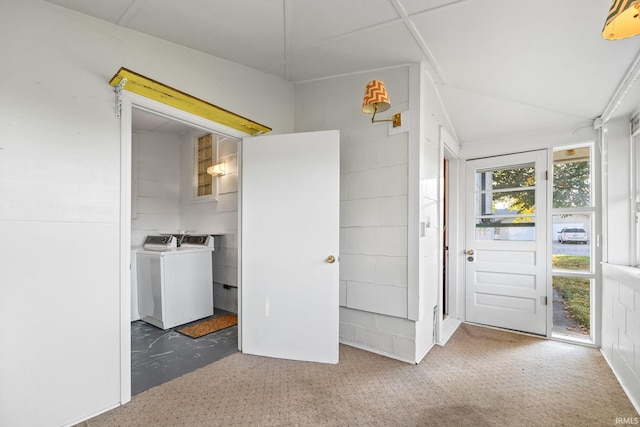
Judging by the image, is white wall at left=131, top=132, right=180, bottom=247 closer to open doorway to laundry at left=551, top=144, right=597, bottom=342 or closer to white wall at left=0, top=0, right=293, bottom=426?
white wall at left=0, top=0, right=293, bottom=426

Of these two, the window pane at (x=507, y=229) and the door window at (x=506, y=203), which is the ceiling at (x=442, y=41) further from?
the window pane at (x=507, y=229)

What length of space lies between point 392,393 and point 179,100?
2565 millimetres

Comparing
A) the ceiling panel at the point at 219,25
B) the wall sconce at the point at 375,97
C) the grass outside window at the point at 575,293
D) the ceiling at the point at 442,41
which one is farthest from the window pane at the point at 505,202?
the ceiling panel at the point at 219,25

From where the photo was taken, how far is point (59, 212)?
167cm

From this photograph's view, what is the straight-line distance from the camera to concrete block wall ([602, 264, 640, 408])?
6.30 ft

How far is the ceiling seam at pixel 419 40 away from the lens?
5.98ft

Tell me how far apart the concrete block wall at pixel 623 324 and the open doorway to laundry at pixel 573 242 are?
0.92ft

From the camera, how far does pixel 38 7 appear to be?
1.61 meters

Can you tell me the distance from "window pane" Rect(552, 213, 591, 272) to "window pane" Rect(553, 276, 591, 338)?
24 cm

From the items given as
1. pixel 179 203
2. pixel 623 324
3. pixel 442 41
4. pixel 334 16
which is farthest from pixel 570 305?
pixel 179 203

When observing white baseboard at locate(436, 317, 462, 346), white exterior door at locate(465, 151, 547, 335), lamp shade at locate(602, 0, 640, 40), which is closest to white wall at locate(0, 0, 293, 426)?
lamp shade at locate(602, 0, 640, 40)

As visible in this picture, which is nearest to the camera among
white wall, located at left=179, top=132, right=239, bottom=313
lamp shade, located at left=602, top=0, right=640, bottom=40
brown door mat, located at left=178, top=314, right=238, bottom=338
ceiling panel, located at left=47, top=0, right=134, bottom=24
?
lamp shade, located at left=602, top=0, right=640, bottom=40

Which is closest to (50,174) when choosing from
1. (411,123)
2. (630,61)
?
(411,123)

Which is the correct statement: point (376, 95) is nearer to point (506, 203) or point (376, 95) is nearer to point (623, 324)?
point (506, 203)
